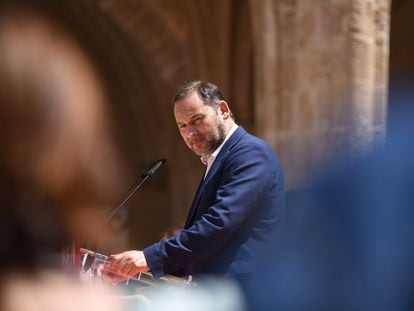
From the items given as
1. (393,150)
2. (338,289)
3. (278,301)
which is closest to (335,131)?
(393,150)

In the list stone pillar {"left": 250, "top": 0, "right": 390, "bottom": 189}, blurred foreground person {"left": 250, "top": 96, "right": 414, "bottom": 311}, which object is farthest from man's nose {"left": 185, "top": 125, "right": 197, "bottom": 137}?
stone pillar {"left": 250, "top": 0, "right": 390, "bottom": 189}

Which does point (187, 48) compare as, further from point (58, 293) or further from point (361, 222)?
point (58, 293)

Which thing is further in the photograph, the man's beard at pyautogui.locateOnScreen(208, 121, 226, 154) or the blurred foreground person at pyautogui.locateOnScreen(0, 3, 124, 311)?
the man's beard at pyautogui.locateOnScreen(208, 121, 226, 154)

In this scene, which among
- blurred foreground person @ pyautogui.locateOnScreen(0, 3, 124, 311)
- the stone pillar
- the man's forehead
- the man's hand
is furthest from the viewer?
the stone pillar

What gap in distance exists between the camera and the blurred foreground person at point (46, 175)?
1.13 m

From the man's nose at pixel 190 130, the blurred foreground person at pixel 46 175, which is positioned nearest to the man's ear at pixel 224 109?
the man's nose at pixel 190 130

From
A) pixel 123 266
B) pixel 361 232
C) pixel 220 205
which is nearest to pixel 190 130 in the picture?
pixel 220 205

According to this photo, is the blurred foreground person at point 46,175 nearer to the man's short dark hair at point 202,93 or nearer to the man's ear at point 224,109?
the man's short dark hair at point 202,93

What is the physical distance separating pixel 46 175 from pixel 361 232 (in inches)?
90.4

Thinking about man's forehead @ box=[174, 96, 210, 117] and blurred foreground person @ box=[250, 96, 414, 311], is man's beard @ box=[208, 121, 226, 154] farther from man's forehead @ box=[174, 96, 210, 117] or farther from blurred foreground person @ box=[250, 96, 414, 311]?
blurred foreground person @ box=[250, 96, 414, 311]

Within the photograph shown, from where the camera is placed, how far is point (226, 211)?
196cm

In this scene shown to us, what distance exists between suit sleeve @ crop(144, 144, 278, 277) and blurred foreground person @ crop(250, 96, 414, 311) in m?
1.32

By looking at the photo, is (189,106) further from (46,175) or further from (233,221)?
(46,175)

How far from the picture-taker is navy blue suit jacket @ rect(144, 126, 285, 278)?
6.44ft
